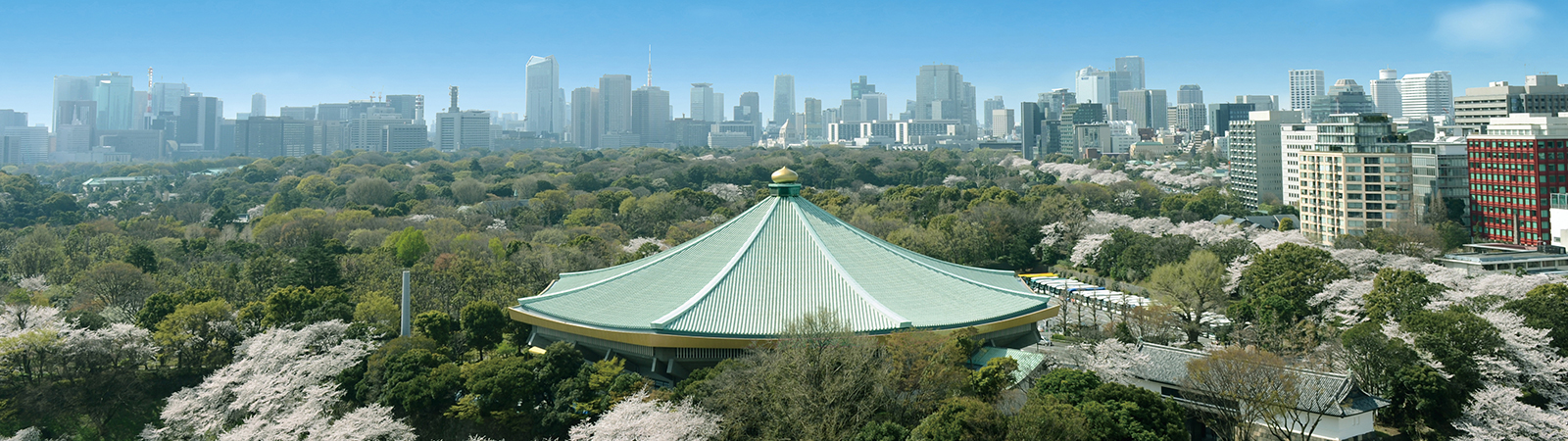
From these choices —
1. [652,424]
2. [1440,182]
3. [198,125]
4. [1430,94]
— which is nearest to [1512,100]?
[1440,182]

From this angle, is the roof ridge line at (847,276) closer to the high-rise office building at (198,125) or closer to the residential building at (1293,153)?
the residential building at (1293,153)

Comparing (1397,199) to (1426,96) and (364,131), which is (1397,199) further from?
(364,131)

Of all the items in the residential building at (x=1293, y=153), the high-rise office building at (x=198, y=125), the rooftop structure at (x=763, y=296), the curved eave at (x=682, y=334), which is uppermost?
the high-rise office building at (x=198, y=125)

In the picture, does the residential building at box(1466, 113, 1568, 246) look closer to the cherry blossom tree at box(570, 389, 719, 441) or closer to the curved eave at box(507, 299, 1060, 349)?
the curved eave at box(507, 299, 1060, 349)

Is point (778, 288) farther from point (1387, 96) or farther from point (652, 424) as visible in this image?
point (1387, 96)

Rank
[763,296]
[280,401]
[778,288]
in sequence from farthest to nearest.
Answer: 1. [778,288]
2. [763,296]
3. [280,401]

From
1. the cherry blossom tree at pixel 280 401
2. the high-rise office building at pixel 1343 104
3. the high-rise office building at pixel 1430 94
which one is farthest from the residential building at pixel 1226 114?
the cherry blossom tree at pixel 280 401

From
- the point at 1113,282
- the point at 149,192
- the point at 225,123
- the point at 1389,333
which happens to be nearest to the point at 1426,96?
the point at 1113,282
